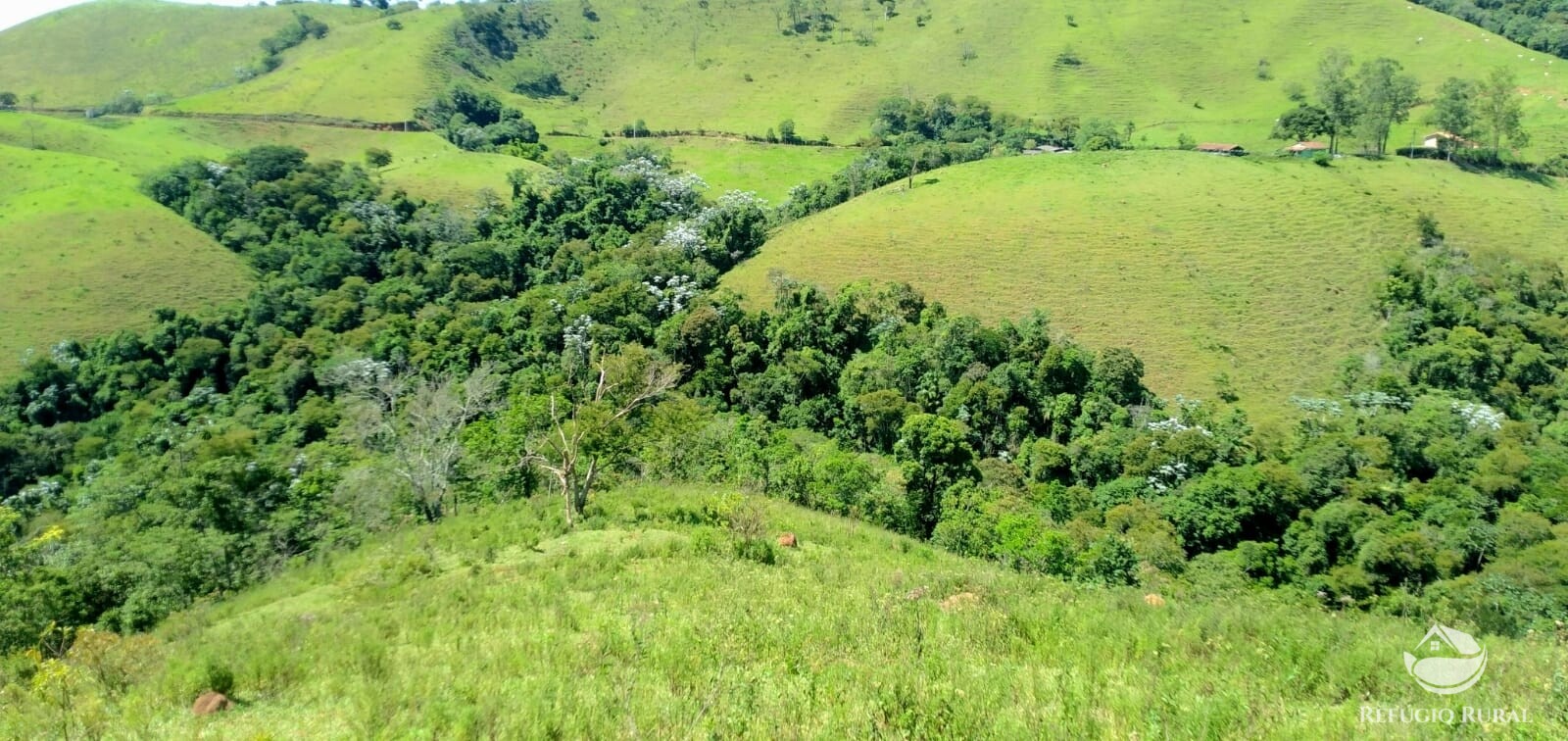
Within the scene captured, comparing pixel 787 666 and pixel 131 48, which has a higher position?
pixel 131 48

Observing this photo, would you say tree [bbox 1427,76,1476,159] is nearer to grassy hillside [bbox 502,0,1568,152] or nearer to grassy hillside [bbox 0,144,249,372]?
grassy hillside [bbox 502,0,1568,152]

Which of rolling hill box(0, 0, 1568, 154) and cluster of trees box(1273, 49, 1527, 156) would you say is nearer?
cluster of trees box(1273, 49, 1527, 156)

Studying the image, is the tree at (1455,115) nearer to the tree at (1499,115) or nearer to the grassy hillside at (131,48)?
the tree at (1499,115)

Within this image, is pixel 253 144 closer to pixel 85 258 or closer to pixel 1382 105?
pixel 85 258

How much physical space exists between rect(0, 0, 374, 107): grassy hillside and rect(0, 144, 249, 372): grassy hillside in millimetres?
58950

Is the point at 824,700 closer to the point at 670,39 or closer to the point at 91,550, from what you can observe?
the point at 91,550

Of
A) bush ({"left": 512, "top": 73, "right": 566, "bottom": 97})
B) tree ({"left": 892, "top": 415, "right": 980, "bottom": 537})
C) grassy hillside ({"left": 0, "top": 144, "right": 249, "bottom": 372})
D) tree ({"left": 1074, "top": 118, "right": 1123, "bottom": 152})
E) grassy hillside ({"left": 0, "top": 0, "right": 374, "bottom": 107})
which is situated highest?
grassy hillside ({"left": 0, "top": 0, "right": 374, "bottom": 107})

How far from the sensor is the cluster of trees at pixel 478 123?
4070 inches

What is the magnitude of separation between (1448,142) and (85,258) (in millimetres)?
130026

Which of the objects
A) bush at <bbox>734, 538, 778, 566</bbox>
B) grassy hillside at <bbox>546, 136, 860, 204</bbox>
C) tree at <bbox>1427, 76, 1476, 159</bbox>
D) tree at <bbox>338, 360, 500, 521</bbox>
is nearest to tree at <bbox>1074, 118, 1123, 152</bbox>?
grassy hillside at <bbox>546, 136, 860, 204</bbox>

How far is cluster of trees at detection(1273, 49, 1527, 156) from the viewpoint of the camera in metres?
74.9

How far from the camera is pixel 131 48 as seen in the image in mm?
133375

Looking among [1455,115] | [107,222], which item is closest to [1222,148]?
[1455,115]

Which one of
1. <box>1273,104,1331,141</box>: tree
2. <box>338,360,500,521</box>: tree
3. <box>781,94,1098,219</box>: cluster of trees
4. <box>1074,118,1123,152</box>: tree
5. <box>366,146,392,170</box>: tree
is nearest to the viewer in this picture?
<box>338,360,500,521</box>: tree
